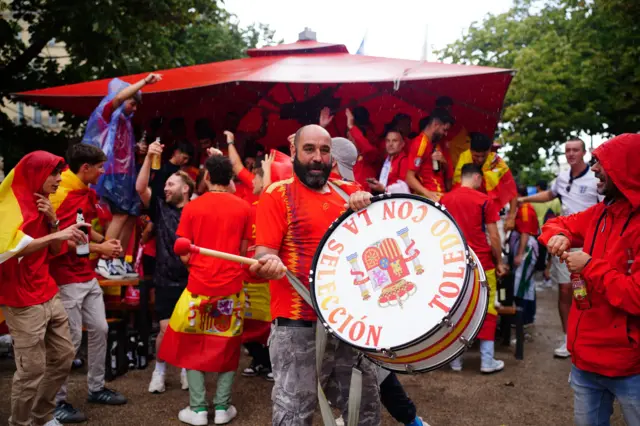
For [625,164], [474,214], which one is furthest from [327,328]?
[474,214]

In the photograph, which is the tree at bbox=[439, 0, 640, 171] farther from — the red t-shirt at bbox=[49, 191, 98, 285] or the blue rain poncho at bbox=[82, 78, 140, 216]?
the red t-shirt at bbox=[49, 191, 98, 285]

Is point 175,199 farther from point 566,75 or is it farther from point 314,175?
point 566,75

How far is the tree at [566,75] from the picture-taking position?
52.5 feet

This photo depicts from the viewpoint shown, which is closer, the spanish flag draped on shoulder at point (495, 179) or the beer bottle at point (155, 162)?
the beer bottle at point (155, 162)

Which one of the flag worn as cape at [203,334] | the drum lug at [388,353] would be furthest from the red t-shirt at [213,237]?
the drum lug at [388,353]

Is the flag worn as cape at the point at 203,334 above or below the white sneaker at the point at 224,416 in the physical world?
above

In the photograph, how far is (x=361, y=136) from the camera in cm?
740

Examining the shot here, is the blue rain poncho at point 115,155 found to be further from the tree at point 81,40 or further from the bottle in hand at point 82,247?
the tree at point 81,40

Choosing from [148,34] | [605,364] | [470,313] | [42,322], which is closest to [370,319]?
[470,313]

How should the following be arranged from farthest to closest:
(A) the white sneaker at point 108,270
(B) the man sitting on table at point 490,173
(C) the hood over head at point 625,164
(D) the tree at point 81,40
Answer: (D) the tree at point 81,40 < (B) the man sitting on table at point 490,173 < (A) the white sneaker at point 108,270 < (C) the hood over head at point 625,164

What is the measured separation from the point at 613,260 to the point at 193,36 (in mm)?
19608

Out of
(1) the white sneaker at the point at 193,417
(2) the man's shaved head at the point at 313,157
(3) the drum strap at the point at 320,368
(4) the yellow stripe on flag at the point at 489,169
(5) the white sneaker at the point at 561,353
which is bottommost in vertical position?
(5) the white sneaker at the point at 561,353

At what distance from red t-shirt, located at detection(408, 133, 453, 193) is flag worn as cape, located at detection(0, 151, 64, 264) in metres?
3.75

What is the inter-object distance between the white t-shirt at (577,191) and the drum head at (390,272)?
4457mm
